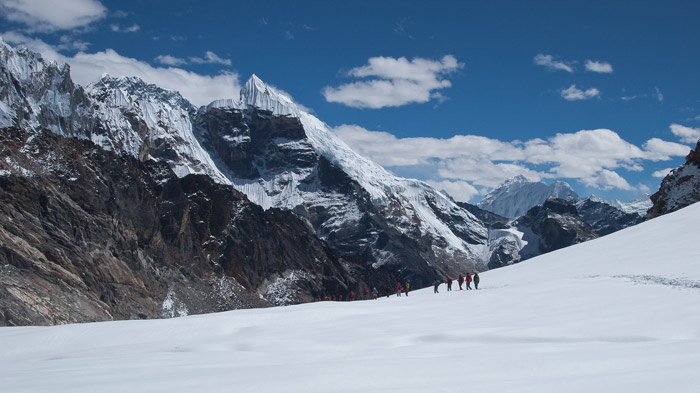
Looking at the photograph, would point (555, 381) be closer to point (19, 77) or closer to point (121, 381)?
point (121, 381)

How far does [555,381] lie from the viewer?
34.5ft

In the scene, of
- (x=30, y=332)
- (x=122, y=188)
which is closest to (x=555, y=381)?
(x=30, y=332)

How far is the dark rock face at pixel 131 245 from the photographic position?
85.7 m

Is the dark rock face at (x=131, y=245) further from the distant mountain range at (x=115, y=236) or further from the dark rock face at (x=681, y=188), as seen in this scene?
the dark rock face at (x=681, y=188)

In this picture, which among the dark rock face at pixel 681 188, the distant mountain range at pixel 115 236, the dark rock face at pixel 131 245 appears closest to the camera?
the dark rock face at pixel 681 188

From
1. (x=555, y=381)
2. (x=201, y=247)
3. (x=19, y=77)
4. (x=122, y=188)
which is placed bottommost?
(x=555, y=381)

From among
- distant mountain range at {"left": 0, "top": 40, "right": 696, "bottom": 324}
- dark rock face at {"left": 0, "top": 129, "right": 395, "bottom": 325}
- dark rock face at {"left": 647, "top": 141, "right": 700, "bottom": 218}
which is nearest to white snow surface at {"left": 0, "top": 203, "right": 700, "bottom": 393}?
dark rock face at {"left": 647, "top": 141, "right": 700, "bottom": 218}

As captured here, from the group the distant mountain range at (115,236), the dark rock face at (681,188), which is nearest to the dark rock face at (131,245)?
the distant mountain range at (115,236)

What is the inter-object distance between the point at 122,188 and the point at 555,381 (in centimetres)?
13501

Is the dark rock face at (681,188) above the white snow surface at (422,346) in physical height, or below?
above

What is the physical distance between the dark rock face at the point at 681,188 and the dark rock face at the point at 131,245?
74598 millimetres

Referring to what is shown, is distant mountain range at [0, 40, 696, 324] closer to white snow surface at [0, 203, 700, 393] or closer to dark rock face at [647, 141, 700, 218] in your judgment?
white snow surface at [0, 203, 700, 393]

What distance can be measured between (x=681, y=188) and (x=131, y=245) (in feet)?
302

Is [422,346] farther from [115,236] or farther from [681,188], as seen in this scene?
[115,236]
